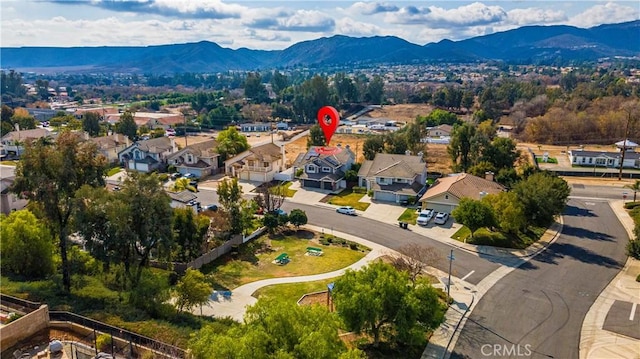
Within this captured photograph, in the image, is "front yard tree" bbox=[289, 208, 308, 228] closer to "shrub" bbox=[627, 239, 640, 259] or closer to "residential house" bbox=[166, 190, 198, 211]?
"residential house" bbox=[166, 190, 198, 211]

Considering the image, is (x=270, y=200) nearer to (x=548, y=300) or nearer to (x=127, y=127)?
(x=548, y=300)

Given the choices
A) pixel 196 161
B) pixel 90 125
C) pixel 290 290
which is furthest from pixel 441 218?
pixel 90 125

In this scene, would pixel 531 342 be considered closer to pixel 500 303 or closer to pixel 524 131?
pixel 500 303

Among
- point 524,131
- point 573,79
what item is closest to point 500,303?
point 524,131

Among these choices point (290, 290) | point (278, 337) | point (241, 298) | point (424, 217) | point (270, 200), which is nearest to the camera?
point (278, 337)

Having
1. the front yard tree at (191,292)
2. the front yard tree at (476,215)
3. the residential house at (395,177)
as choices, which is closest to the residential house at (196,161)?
the residential house at (395,177)
